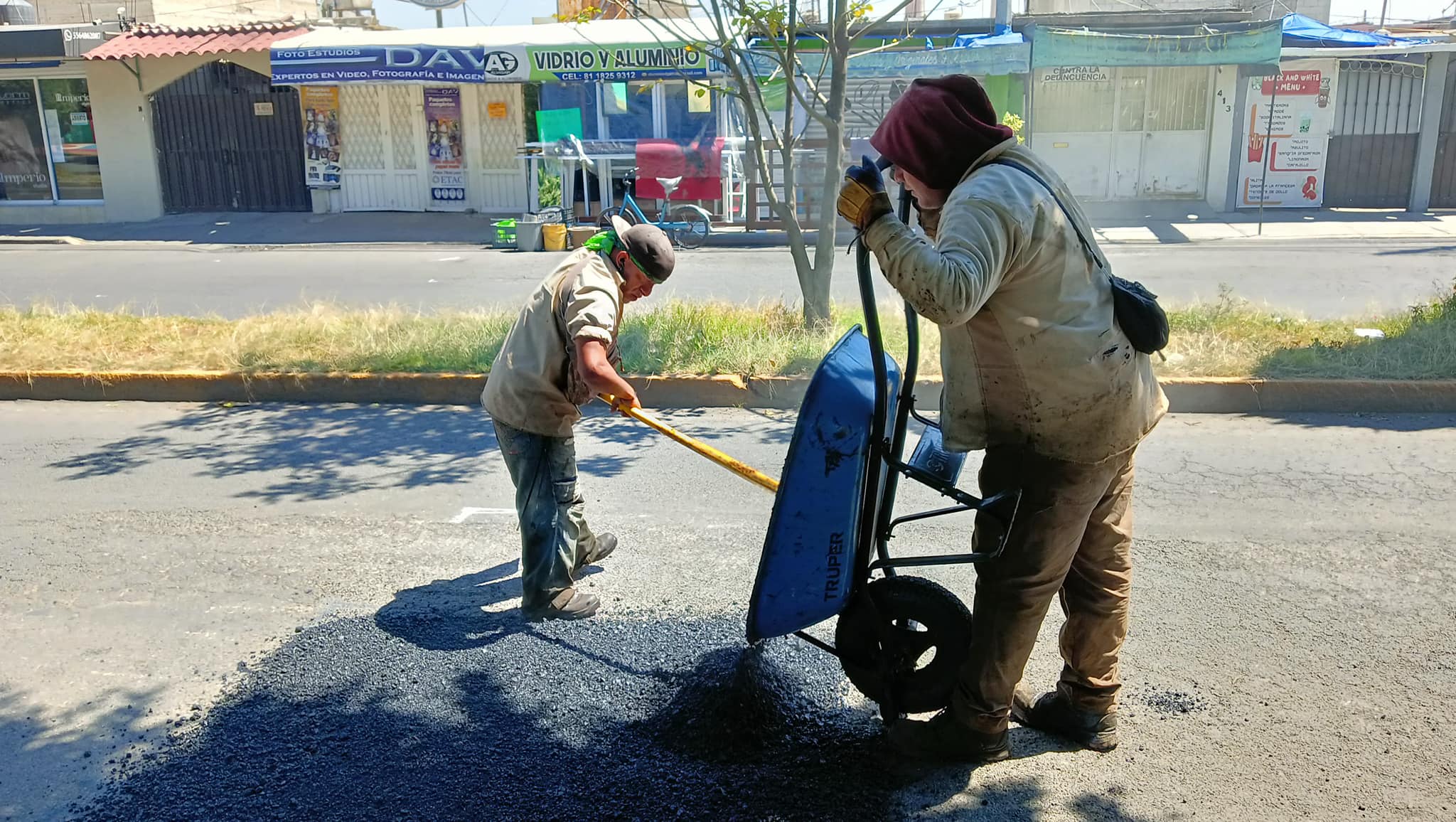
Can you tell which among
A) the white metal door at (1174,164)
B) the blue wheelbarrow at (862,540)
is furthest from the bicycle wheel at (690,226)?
the blue wheelbarrow at (862,540)

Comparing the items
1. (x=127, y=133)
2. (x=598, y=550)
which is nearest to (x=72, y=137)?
(x=127, y=133)

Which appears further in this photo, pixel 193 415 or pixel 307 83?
pixel 307 83

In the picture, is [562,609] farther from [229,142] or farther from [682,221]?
[229,142]

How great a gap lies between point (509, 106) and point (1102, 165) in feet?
35.3

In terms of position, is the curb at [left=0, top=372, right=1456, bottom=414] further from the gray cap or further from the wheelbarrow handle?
the wheelbarrow handle

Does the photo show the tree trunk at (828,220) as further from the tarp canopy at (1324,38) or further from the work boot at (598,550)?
the tarp canopy at (1324,38)

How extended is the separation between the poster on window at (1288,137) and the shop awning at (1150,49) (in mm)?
1117

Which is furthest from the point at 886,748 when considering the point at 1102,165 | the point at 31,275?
the point at 1102,165

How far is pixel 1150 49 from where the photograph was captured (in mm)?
17781

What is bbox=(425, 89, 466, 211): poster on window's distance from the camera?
20516 mm

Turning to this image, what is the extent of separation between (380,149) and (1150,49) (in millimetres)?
13667

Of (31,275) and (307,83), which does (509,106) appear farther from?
(31,275)

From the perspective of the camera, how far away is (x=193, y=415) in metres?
7.12

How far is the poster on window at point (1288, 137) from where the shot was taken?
61.3ft
